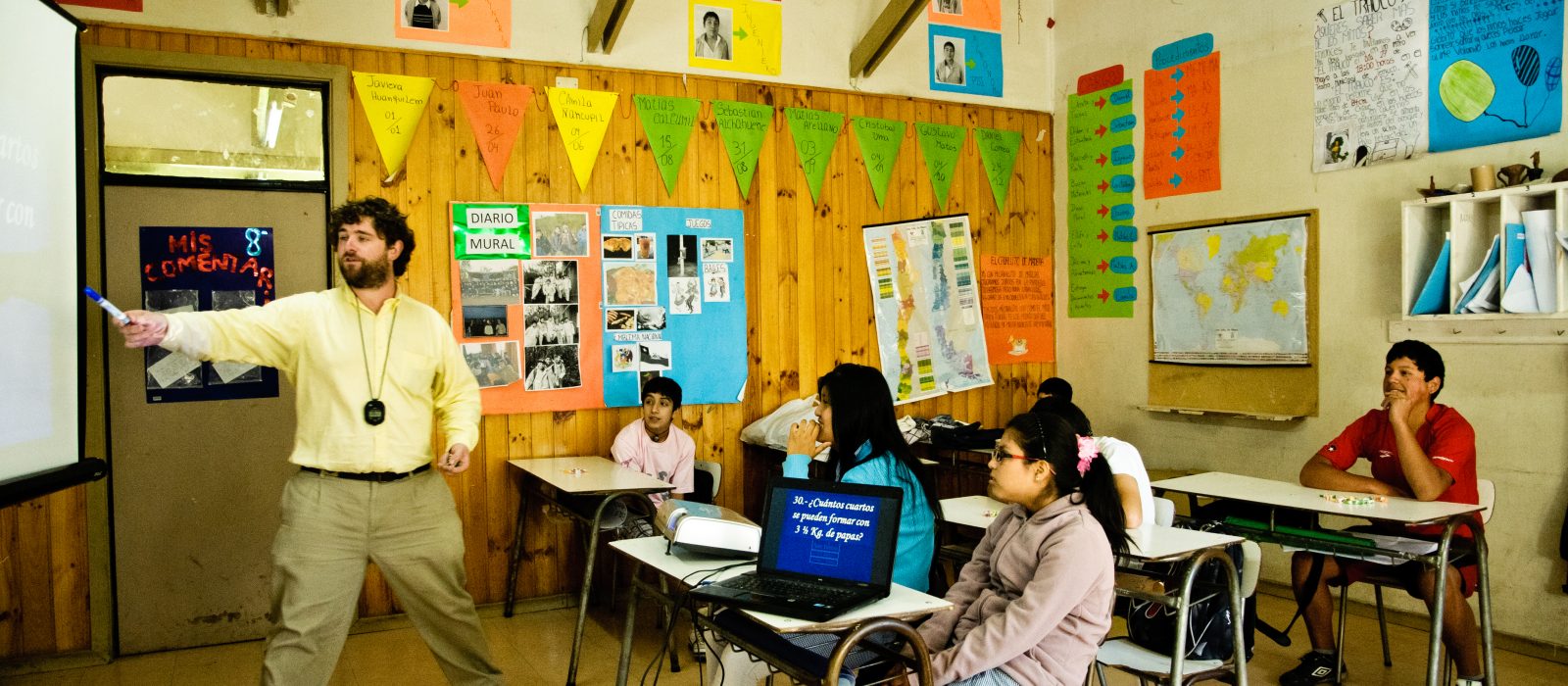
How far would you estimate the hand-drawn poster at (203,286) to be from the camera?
4.23 meters

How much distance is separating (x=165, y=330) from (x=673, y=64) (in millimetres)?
3098

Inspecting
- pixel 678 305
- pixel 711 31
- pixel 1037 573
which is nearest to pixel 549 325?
pixel 678 305

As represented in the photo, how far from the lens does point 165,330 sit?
2.50m

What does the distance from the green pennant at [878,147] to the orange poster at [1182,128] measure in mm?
1310

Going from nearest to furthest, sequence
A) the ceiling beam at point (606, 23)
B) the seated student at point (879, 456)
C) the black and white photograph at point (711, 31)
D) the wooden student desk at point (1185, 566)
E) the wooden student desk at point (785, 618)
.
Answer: the wooden student desk at point (785, 618) → the wooden student desk at point (1185, 566) → the seated student at point (879, 456) → the ceiling beam at point (606, 23) → the black and white photograph at point (711, 31)

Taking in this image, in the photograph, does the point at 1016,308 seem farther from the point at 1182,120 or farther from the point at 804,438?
the point at 804,438

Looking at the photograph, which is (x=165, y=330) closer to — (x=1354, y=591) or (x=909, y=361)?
(x=909, y=361)

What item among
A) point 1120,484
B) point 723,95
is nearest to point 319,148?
point 723,95

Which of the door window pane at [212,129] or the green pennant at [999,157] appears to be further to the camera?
the green pennant at [999,157]

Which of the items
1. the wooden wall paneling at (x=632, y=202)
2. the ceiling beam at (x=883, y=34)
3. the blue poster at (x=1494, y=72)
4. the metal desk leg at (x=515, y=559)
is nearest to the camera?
the blue poster at (x=1494, y=72)

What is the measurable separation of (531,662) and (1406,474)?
3.19m

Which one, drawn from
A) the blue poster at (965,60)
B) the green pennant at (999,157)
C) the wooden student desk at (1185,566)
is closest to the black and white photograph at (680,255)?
the blue poster at (965,60)

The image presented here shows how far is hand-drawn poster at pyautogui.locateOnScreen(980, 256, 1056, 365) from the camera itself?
240 inches

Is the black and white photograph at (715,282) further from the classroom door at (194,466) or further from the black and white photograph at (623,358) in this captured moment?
the classroom door at (194,466)
